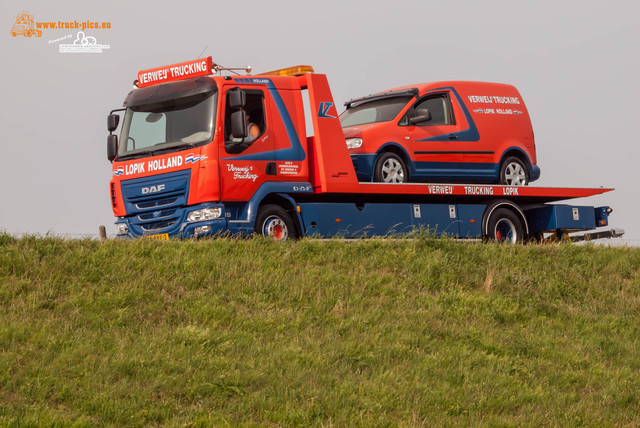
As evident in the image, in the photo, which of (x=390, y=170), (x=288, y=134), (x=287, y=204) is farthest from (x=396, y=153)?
(x=287, y=204)

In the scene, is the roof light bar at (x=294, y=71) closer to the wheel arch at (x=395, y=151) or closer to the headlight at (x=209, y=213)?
the wheel arch at (x=395, y=151)

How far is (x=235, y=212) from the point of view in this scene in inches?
533

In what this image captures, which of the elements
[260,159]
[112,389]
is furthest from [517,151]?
[112,389]

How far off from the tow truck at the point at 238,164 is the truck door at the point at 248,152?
0.05 ft

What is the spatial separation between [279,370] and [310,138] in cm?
668

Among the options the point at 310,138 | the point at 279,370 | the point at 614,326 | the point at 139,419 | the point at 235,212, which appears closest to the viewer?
the point at 139,419

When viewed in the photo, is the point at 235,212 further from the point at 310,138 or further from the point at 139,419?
the point at 139,419

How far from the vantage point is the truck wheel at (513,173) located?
55.6ft

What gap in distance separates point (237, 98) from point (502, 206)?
6540 millimetres

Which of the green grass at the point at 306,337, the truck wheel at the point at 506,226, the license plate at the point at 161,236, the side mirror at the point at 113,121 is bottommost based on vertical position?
the green grass at the point at 306,337

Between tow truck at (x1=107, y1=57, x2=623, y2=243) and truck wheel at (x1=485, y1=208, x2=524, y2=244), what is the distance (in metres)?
2.13

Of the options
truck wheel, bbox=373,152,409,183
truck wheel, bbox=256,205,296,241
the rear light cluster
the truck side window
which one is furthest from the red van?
the rear light cluster

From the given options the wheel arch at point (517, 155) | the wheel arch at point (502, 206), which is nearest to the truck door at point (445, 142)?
the wheel arch at point (517, 155)

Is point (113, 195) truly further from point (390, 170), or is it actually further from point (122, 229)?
point (390, 170)
